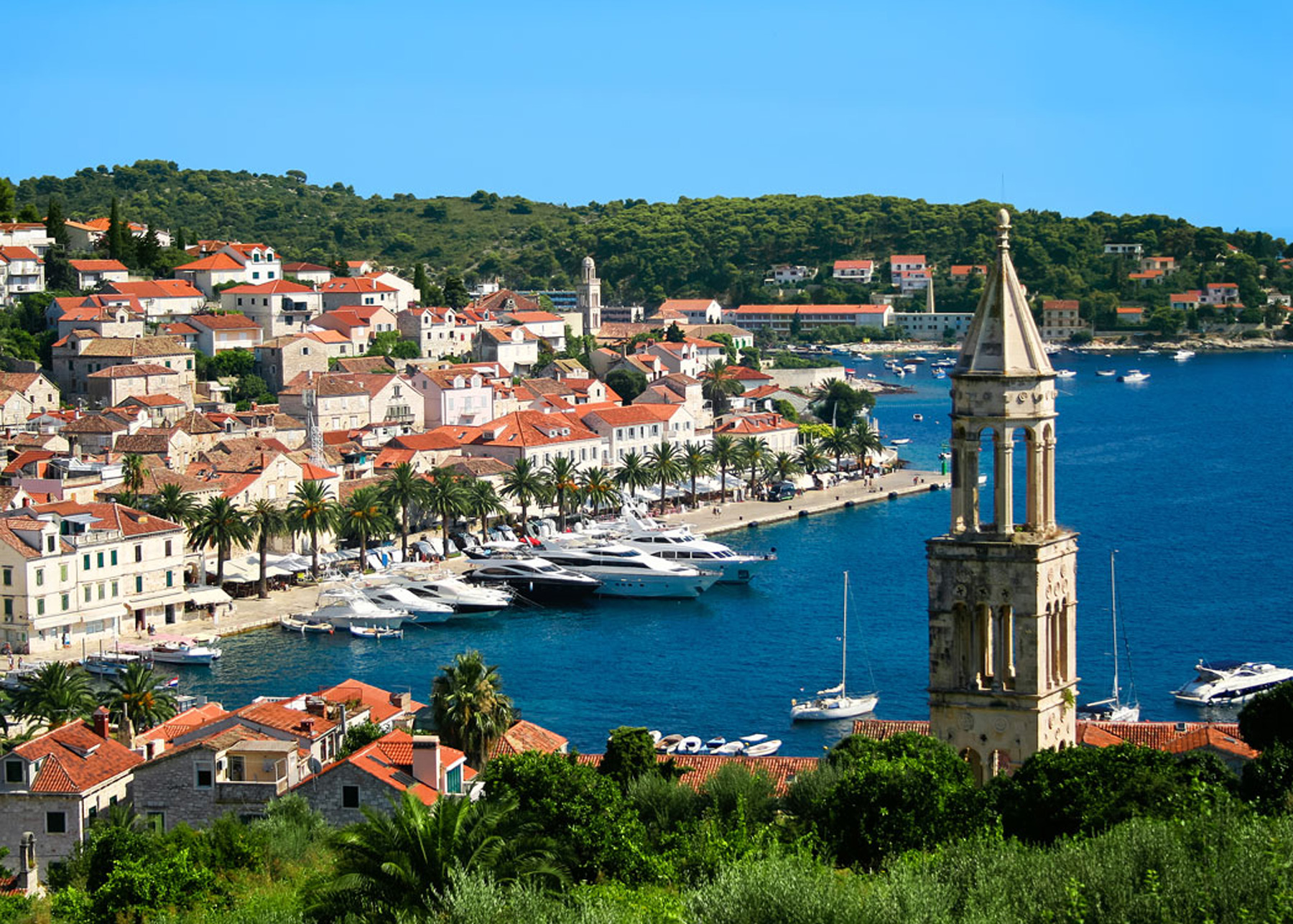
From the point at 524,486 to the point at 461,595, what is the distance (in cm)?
1354

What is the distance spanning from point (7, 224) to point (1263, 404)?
293 feet

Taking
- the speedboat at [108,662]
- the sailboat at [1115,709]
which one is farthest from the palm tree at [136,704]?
the sailboat at [1115,709]

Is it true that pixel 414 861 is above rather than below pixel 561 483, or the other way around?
above

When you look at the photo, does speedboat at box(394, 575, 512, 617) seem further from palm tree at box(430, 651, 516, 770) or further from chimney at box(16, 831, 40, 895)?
chimney at box(16, 831, 40, 895)

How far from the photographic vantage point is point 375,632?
60062mm

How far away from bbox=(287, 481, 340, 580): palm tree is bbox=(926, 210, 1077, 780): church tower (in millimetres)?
45573

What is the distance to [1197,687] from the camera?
50.3 metres

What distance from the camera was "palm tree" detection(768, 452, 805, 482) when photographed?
91000 millimetres

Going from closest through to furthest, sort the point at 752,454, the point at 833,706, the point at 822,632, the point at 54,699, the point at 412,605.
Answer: the point at 54,699, the point at 833,706, the point at 822,632, the point at 412,605, the point at 752,454

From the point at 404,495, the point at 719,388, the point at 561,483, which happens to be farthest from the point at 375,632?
the point at 719,388

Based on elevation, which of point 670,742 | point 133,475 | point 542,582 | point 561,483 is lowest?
point 670,742

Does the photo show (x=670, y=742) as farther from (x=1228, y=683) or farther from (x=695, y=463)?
(x=695, y=463)

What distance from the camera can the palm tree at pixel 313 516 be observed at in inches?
2618

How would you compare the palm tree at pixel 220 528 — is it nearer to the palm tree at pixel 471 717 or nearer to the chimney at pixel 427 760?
the palm tree at pixel 471 717
